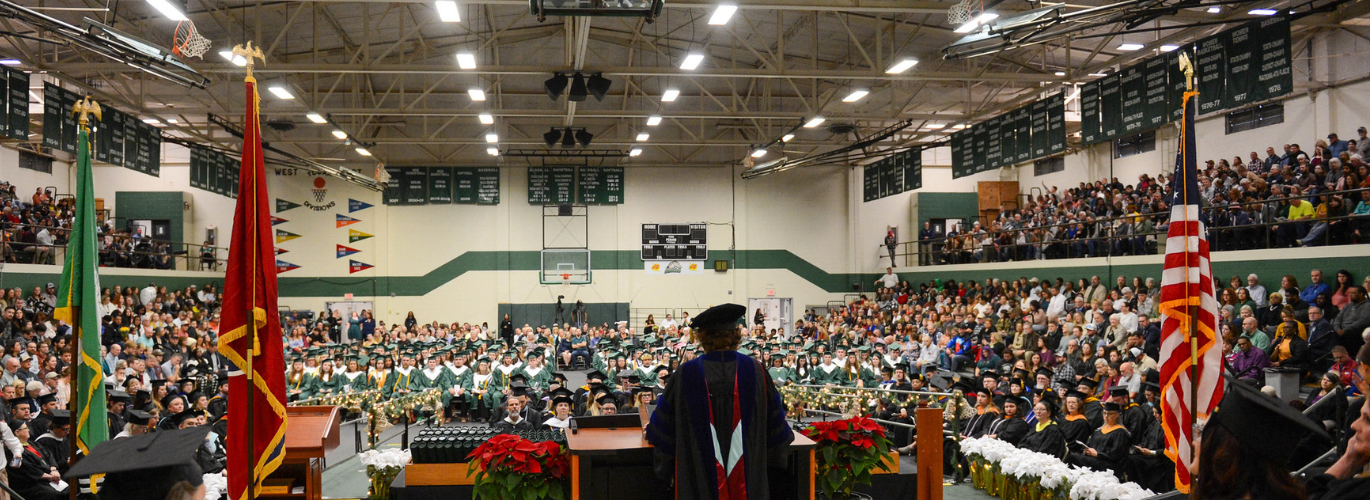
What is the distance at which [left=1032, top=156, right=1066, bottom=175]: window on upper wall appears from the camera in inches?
1018

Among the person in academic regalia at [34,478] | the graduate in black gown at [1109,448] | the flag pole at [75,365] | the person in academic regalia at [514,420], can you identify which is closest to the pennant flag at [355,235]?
the person in academic regalia at [514,420]

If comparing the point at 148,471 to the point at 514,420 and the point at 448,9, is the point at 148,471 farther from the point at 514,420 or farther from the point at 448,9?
the point at 448,9

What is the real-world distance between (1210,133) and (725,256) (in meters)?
15.6

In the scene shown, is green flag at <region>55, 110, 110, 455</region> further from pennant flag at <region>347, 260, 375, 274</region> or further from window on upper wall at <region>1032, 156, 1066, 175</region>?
window on upper wall at <region>1032, 156, 1066, 175</region>

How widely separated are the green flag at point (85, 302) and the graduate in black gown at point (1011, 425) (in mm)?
8591

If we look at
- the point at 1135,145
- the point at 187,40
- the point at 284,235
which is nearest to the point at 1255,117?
the point at 1135,145

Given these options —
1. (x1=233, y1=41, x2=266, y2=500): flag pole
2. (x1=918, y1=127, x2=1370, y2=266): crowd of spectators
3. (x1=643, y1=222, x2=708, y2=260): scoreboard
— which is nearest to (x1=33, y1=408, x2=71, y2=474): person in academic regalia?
(x1=233, y1=41, x2=266, y2=500): flag pole

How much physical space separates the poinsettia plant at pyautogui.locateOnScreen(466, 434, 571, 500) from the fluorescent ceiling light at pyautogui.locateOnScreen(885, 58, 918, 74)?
11553mm

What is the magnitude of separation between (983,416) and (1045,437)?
164 centimetres

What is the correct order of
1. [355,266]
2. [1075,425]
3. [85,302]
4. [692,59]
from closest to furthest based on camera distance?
[85,302] → [1075,425] → [692,59] → [355,266]

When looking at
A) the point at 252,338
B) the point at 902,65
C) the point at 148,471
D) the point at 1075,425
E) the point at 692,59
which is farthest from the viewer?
the point at 692,59

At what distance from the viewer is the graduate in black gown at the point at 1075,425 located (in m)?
8.94

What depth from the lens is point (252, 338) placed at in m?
4.23

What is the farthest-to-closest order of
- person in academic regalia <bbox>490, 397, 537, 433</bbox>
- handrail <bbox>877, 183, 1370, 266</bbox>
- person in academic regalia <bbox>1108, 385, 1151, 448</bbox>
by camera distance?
handrail <bbox>877, 183, 1370, 266</bbox> → person in academic regalia <bbox>490, 397, 537, 433</bbox> → person in academic regalia <bbox>1108, 385, 1151, 448</bbox>
